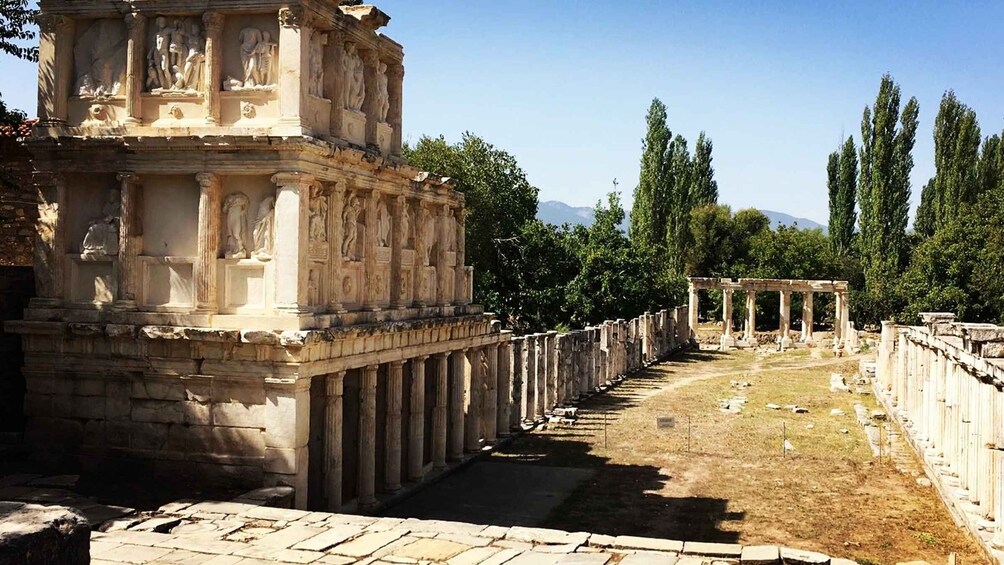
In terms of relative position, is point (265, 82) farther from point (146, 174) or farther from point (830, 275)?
point (830, 275)

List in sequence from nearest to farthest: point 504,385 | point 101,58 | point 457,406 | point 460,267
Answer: point 101,58
point 457,406
point 460,267
point 504,385

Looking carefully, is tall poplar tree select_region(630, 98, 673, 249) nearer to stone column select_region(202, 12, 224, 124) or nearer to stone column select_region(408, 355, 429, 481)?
stone column select_region(408, 355, 429, 481)

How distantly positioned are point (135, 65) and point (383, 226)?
473 cm

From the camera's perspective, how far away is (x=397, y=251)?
1775 centimetres

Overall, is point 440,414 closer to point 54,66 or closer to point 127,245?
point 127,245

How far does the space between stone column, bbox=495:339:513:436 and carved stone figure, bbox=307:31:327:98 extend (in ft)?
30.1

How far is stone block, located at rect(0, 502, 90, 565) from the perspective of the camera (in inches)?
200

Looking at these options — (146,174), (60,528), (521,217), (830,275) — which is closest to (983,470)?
(146,174)

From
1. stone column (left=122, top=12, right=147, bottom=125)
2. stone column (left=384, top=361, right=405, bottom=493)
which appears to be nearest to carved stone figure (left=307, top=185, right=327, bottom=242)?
stone column (left=122, top=12, right=147, bottom=125)

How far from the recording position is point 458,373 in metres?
20.3

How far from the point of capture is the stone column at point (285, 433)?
13.6 meters

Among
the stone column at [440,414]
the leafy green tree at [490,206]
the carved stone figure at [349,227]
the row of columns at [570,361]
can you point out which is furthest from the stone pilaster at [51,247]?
the leafy green tree at [490,206]

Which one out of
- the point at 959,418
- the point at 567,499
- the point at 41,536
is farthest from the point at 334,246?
the point at 959,418

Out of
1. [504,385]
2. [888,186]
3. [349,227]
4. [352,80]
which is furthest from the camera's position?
[888,186]
